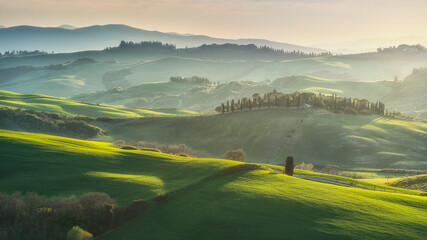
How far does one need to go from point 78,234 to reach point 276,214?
19.4 meters

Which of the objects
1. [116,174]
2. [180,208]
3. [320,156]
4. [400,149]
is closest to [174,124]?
[320,156]

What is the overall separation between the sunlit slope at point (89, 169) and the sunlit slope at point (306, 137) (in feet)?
302

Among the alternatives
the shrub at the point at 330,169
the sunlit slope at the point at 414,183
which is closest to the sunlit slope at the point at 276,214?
the sunlit slope at the point at 414,183

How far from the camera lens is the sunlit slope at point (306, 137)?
155 meters

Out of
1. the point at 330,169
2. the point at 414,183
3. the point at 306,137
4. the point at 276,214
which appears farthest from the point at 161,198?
the point at 306,137

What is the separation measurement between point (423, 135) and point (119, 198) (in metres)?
163

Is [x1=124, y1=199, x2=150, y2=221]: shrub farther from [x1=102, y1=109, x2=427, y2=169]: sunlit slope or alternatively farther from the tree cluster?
[x1=102, y1=109, x2=427, y2=169]: sunlit slope

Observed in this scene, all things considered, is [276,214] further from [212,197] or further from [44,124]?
[44,124]

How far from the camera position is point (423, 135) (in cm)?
17638

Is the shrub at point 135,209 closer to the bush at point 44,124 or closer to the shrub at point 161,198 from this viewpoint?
the shrub at point 161,198

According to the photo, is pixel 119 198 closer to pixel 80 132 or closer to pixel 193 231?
pixel 193 231

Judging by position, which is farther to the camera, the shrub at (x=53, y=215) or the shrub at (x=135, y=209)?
the shrub at (x=135, y=209)

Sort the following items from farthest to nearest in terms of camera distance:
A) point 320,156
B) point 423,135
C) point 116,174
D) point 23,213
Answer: point 423,135 < point 320,156 < point 116,174 < point 23,213

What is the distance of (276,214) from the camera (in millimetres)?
42906
